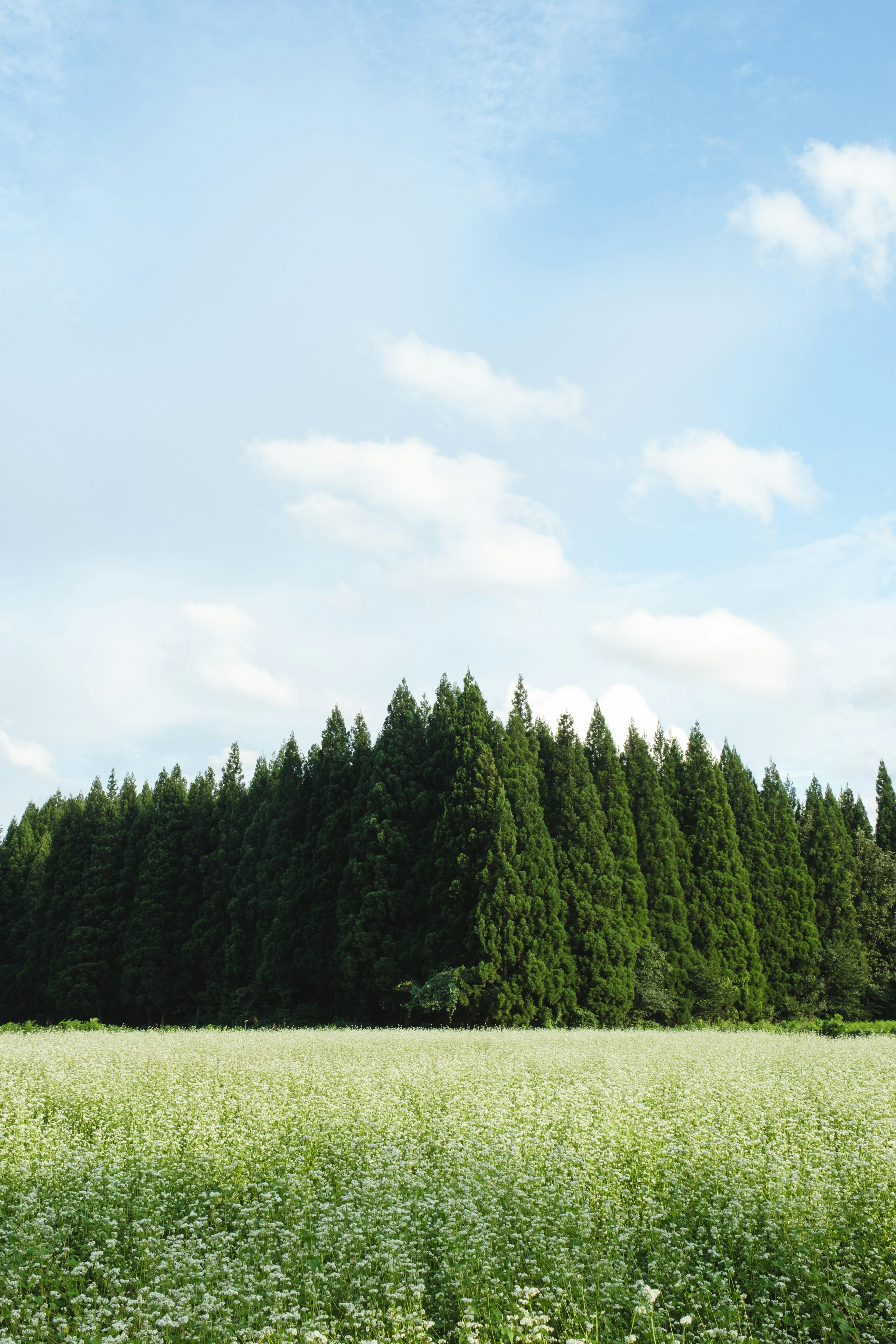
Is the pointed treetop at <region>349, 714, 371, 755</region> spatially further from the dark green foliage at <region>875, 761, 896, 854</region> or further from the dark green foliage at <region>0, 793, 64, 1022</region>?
the dark green foliage at <region>875, 761, 896, 854</region>

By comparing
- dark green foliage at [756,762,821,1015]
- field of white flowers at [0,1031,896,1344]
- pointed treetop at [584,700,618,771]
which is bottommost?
field of white flowers at [0,1031,896,1344]

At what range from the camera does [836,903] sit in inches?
1658

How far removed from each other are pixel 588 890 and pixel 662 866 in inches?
219

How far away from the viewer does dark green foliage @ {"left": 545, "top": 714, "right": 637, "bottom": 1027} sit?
95.3ft

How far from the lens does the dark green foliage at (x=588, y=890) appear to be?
29.1 m

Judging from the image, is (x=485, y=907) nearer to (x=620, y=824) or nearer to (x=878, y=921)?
(x=620, y=824)

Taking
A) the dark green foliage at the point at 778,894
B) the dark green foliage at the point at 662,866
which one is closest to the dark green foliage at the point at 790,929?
the dark green foliage at the point at 778,894

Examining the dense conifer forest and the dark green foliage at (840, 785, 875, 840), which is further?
the dark green foliage at (840, 785, 875, 840)

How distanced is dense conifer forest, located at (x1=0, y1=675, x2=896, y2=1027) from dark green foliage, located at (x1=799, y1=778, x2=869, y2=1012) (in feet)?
0.38

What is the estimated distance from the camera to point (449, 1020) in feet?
87.3

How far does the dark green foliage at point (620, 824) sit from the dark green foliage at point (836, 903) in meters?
12.5

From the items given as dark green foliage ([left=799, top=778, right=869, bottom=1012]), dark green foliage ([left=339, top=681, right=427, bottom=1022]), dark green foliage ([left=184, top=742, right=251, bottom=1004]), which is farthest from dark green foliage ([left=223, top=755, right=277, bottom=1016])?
dark green foliage ([left=799, top=778, right=869, bottom=1012])

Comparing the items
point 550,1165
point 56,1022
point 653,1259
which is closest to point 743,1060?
point 550,1165

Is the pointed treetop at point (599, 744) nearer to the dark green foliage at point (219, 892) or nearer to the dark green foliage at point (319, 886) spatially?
the dark green foliage at point (319, 886)
